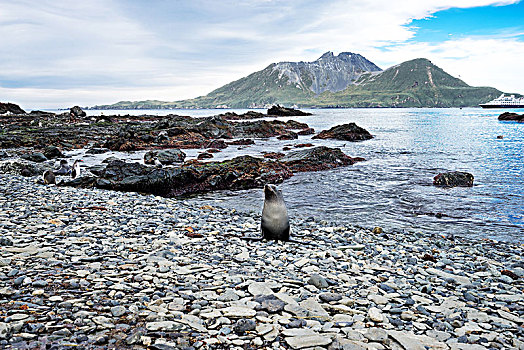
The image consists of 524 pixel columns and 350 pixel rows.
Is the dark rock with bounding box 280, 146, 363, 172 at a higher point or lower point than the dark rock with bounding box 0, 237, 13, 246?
lower

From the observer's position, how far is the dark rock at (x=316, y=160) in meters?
27.2

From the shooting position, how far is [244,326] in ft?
16.3

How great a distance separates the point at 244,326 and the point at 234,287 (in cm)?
146

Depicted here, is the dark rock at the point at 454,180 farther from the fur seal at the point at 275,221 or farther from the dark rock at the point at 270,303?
the dark rock at the point at 270,303

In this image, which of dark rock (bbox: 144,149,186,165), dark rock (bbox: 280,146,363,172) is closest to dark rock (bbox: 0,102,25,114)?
dark rock (bbox: 144,149,186,165)

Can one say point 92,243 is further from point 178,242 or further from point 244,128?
point 244,128

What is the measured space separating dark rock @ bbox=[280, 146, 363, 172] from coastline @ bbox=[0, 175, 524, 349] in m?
15.9

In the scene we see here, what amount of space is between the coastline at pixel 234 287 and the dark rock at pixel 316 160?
1585cm

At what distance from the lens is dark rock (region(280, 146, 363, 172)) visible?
27.2 m

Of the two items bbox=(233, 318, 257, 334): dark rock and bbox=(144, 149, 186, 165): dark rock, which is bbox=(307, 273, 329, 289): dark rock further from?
bbox=(144, 149, 186, 165): dark rock

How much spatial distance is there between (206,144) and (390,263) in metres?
37.1

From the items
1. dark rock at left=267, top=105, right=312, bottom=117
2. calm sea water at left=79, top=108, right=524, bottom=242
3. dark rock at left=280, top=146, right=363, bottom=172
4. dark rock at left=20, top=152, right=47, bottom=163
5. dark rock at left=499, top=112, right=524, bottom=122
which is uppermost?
dark rock at left=267, top=105, right=312, bottom=117

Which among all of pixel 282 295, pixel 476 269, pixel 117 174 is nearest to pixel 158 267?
pixel 282 295

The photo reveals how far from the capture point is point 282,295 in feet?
20.2
